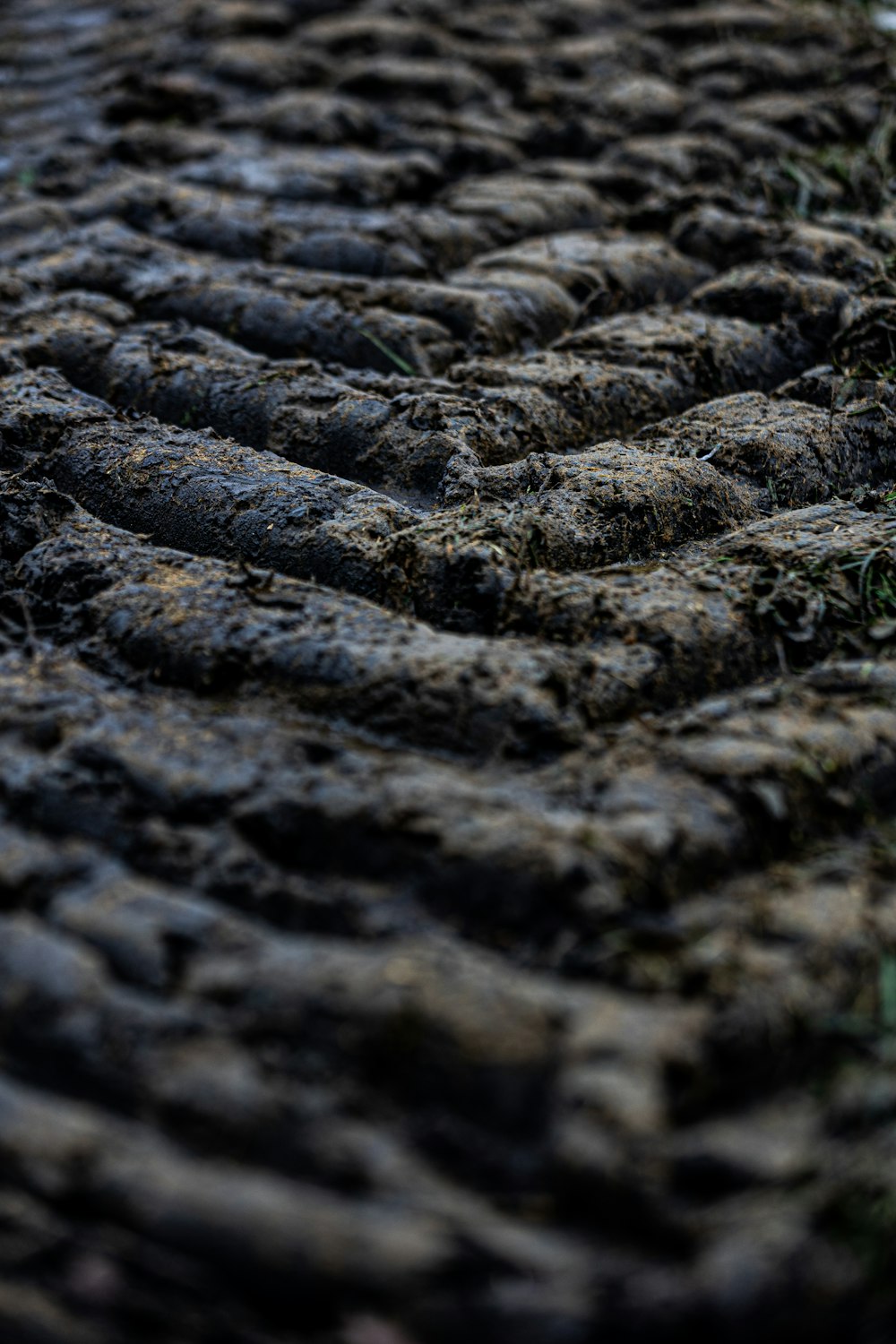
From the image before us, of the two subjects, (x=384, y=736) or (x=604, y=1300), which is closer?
(x=604, y=1300)

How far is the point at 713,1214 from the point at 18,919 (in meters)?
0.83

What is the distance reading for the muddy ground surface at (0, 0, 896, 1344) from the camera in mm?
1082

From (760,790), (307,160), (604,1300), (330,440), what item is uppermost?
(307,160)

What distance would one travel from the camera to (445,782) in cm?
146

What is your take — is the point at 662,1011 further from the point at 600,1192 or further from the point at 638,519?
the point at 638,519

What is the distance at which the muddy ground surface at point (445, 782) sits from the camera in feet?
3.55

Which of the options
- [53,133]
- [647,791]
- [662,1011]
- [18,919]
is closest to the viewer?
[662,1011]

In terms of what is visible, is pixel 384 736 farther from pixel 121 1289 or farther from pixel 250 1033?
pixel 121 1289

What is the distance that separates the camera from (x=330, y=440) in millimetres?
2254

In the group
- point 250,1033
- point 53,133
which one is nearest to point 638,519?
point 250,1033

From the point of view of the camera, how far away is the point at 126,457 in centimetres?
218

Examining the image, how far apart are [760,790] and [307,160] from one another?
2.91 meters

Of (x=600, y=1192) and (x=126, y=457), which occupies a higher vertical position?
(x=126, y=457)

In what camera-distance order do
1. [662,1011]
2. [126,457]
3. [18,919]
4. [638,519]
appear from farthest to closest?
[126,457] → [638,519] → [18,919] → [662,1011]
